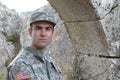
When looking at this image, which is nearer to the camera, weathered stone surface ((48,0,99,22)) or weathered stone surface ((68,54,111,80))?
weathered stone surface ((48,0,99,22))

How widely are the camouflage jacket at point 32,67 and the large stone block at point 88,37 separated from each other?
2.53 meters

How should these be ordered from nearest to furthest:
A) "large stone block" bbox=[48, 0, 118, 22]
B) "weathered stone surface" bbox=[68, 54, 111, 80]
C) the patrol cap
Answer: the patrol cap → "large stone block" bbox=[48, 0, 118, 22] → "weathered stone surface" bbox=[68, 54, 111, 80]

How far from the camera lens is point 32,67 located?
2092 mm

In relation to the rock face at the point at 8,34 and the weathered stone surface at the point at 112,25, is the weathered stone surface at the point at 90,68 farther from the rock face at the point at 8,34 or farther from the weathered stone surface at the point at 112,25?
the rock face at the point at 8,34

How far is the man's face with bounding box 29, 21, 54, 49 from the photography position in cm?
216

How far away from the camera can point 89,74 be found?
5031mm

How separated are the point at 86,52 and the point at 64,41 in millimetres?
599

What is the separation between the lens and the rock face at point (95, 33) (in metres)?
4.66

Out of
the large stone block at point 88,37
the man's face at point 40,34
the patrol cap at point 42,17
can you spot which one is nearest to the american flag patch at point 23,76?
the man's face at point 40,34

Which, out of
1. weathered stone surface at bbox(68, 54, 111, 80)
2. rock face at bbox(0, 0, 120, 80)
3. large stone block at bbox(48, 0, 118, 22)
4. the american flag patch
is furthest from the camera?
weathered stone surface at bbox(68, 54, 111, 80)

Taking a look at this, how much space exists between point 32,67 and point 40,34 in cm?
21

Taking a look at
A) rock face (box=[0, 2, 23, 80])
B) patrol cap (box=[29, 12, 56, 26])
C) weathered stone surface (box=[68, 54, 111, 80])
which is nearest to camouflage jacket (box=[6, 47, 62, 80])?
patrol cap (box=[29, 12, 56, 26])

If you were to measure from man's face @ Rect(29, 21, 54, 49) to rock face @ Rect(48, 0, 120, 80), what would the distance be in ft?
7.80

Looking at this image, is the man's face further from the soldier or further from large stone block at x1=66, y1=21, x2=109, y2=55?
large stone block at x1=66, y1=21, x2=109, y2=55
